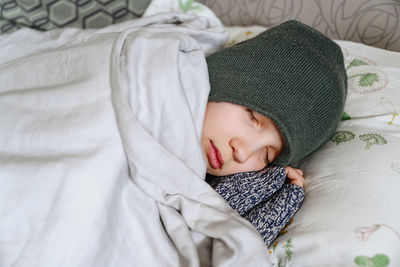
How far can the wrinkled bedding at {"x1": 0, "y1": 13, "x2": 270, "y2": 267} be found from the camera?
73 centimetres

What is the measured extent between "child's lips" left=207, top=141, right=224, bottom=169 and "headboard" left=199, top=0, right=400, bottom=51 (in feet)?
2.06

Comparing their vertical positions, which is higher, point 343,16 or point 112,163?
point 343,16

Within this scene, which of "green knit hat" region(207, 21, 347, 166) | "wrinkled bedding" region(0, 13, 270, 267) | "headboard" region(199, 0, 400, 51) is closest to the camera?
"wrinkled bedding" region(0, 13, 270, 267)

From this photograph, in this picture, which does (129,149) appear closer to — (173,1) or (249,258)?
(249,258)

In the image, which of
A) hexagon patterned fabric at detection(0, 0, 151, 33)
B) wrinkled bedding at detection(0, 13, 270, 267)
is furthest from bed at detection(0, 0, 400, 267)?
hexagon patterned fabric at detection(0, 0, 151, 33)

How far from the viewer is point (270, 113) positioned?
891 millimetres

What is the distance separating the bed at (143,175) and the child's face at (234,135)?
0.06 m

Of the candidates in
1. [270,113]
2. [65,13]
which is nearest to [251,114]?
[270,113]

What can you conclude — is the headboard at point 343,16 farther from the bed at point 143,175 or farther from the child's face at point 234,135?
the child's face at point 234,135

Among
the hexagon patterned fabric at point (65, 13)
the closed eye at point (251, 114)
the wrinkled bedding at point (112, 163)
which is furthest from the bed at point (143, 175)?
the hexagon patterned fabric at point (65, 13)

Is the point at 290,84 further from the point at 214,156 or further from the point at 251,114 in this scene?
the point at 214,156

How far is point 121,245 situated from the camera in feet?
2.55

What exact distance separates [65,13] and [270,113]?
2.66 feet

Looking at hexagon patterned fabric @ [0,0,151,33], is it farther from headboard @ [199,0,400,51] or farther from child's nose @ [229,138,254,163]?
child's nose @ [229,138,254,163]
